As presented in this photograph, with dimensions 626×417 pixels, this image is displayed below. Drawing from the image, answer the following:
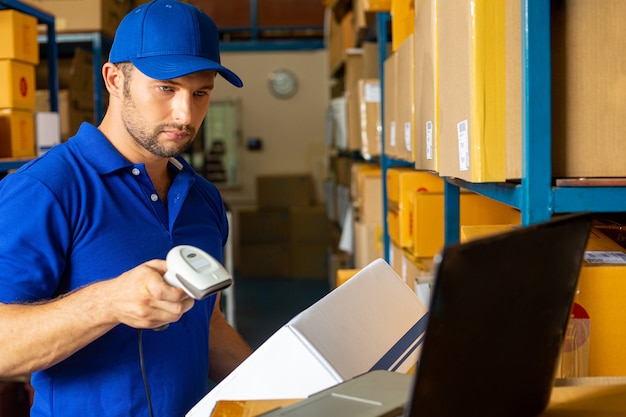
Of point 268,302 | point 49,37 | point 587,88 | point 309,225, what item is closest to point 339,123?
point 49,37

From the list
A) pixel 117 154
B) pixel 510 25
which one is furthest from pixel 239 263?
pixel 510 25

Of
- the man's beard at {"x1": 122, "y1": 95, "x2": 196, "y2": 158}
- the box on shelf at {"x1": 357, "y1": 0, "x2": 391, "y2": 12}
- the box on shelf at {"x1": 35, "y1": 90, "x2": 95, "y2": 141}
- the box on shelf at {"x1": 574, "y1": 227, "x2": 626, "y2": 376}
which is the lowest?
the box on shelf at {"x1": 574, "y1": 227, "x2": 626, "y2": 376}

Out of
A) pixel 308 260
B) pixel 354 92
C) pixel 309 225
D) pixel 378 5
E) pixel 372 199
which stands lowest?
pixel 308 260

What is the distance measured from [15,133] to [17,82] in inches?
9.2

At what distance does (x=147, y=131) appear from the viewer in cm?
163

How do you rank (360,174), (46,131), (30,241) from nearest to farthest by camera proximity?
1. (30,241)
2. (46,131)
3. (360,174)

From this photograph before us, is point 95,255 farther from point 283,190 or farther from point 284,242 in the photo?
point 283,190

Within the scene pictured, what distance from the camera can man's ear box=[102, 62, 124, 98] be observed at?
5.52 feet

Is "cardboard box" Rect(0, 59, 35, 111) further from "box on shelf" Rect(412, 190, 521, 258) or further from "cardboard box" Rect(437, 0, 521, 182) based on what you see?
"cardboard box" Rect(437, 0, 521, 182)

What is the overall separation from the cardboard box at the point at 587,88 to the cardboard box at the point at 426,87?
54 centimetres

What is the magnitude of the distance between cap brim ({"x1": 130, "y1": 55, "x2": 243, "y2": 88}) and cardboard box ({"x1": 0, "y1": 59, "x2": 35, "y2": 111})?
2.00 meters

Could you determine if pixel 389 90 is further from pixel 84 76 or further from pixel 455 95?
pixel 84 76

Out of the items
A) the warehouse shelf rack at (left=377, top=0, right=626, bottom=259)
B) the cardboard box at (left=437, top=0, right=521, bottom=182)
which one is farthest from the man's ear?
the warehouse shelf rack at (left=377, top=0, right=626, bottom=259)

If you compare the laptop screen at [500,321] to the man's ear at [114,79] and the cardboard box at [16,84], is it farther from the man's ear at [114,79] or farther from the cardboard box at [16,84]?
the cardboard box at [16,84]
